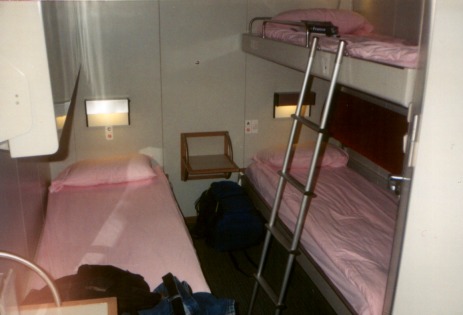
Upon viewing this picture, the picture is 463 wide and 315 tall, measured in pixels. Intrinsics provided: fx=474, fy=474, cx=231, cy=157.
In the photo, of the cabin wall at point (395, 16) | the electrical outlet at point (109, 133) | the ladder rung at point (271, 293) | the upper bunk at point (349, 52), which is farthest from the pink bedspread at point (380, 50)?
the electrical outlet at point (109, 133)

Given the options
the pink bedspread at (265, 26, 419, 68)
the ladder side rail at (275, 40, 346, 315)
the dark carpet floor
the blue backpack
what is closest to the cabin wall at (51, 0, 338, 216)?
the blue backpack

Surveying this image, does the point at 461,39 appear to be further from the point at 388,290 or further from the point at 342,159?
the point at 342,159

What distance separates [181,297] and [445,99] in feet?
4.87

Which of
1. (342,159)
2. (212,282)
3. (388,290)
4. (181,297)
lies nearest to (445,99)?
(388,290)

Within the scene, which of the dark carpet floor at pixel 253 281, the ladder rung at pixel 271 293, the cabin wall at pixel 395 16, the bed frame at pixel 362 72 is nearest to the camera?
the bed frame at pixel 362 72

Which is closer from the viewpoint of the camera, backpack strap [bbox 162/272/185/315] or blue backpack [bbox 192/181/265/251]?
backpack strap [bbox 162/272/185/315]

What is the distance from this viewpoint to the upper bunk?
75.3 inches

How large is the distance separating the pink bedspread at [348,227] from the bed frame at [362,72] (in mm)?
1059

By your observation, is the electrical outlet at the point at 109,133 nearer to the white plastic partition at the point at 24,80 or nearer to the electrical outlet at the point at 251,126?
the electrical outlet at the point at 251,126

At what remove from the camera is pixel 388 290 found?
175cm

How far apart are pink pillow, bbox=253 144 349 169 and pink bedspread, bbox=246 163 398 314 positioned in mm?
72

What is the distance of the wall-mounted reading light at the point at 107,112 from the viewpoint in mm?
4043

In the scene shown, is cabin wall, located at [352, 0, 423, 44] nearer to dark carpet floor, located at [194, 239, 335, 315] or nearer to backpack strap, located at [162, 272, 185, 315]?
dark carpet floor, located at [194, 239, 335, 315]

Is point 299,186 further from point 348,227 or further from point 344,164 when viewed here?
point 344,164
